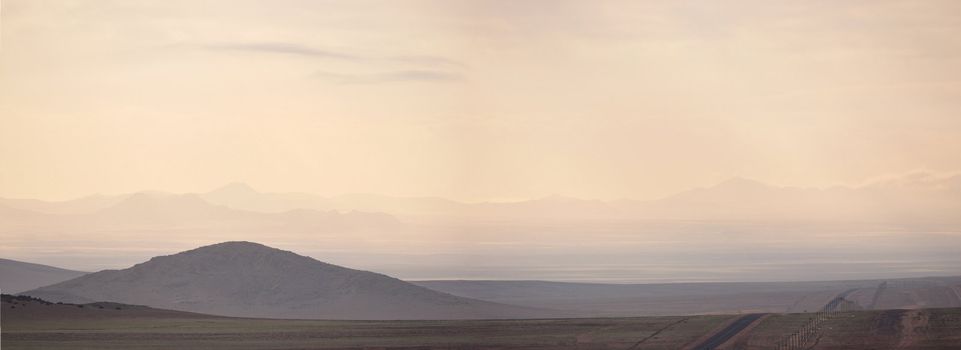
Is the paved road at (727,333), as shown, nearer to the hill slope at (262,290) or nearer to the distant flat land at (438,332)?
the distant flat land at (438,332)

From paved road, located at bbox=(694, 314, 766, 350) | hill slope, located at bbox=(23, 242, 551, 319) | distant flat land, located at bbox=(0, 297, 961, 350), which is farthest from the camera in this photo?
hill slope, located at bbox=(23, 242, 551, 319)

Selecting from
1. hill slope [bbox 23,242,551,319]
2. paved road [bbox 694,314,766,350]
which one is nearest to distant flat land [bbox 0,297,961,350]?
paved road [bbox 694,314,766,350]

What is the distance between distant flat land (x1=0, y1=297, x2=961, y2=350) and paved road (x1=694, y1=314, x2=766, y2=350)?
31.2 inches

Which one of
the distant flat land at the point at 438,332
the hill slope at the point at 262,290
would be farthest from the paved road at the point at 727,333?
the hill slope at the point at 262,290

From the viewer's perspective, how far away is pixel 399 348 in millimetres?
94812

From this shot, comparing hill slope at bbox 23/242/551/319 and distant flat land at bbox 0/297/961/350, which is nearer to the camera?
distant flat land at bbox 0/297/961/350

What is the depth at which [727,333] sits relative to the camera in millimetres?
103688

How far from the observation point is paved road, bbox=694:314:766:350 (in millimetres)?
Result: 92375

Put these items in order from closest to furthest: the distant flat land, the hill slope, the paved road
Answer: the paved road
the distant flat land
the hill slope

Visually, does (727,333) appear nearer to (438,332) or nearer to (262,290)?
(438,332)

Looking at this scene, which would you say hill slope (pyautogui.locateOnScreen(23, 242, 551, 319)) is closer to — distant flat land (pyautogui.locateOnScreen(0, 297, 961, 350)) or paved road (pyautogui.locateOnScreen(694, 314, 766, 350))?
distant flat land (pyautogui.locateOnScreen(0, 297, 961, 350))

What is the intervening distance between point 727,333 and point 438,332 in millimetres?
26014

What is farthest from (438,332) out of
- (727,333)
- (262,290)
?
(262,290)

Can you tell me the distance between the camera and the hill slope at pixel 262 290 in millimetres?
166625
